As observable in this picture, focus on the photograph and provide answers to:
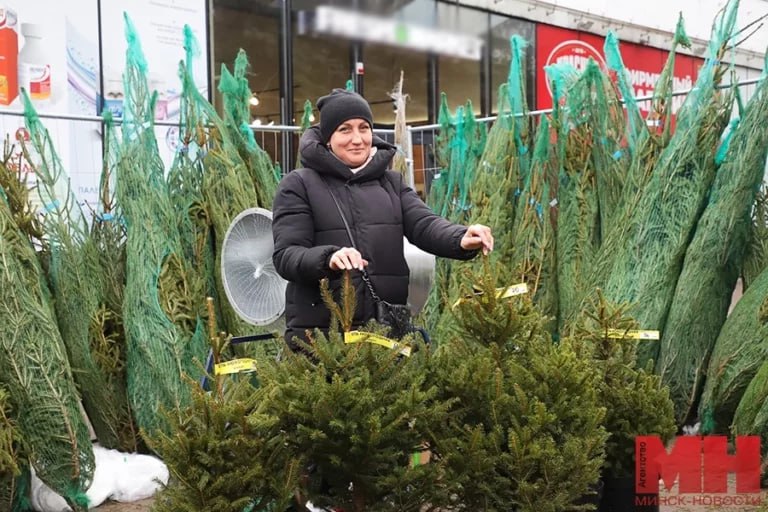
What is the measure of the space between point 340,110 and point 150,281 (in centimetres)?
204

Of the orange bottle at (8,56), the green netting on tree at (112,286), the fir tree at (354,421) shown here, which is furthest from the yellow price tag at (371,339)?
the orange bottle at (8,56)

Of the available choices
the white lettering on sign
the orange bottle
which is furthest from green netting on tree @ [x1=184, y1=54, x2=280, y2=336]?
the white lettering on sign

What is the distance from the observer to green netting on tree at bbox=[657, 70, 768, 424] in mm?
4730

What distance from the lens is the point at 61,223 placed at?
4.64 metres

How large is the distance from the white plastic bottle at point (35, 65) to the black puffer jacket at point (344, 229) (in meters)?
5.15

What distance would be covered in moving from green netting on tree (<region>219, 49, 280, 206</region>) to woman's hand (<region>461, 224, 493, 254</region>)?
256 centimetres

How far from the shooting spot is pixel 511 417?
2650 millimetres

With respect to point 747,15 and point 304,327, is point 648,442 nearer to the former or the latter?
point 304,327

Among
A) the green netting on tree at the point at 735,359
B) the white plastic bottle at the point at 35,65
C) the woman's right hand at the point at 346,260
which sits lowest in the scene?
the green netting on tree at the point at 735,359

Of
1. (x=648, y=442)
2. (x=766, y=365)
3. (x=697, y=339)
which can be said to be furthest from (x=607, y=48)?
(x=648, y=442)

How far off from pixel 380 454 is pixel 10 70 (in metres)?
6.25

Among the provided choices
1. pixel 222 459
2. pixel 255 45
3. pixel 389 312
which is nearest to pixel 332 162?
pixel 389 312

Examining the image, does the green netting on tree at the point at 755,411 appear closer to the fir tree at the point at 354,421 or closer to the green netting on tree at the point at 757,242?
the green netting on tree at the point at 757,242

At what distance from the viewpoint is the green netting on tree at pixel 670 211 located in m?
4.87
